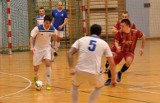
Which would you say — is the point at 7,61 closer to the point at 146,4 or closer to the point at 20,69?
the point at 20,69

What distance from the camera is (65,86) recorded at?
10320 millimetres

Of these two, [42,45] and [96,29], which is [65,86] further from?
[96,29]

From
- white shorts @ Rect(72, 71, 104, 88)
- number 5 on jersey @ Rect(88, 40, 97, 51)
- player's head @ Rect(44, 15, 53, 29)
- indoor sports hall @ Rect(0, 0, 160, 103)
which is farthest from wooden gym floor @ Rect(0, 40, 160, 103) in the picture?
number 5 on jersey @ Rect(88, 40, 97, 51)

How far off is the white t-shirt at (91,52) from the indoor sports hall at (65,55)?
1.68 metres

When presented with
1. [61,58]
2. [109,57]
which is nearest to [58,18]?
[61,58]

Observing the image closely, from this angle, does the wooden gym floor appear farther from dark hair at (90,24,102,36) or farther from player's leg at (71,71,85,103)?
dark hair at (90,24,102,36)

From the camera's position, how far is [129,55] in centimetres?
1047

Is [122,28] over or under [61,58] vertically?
over

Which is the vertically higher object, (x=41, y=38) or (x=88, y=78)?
(x=41, y=38)

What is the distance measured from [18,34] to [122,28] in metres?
11.2

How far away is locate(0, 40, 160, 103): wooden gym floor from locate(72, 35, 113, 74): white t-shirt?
167 centimetres

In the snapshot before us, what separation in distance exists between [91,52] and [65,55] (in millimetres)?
11715

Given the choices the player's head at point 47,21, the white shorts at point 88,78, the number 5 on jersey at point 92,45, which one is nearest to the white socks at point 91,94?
the white shorts at point 88,78

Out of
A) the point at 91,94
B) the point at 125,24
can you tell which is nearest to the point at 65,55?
the point at 125,24
